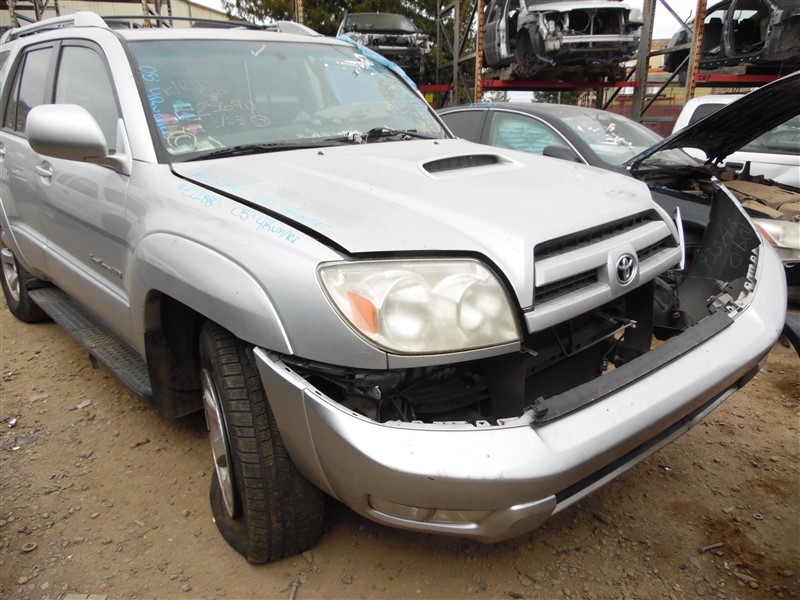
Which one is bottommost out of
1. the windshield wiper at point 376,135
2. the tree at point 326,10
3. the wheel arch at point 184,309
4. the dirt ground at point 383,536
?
the dirt ground at point 383,536

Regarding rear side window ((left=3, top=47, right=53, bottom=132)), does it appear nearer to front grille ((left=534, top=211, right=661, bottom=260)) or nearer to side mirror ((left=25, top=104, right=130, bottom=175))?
side mirror ((left=25, top=104, right=130, bottom=175))

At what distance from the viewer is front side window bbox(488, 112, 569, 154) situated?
519 centimetres

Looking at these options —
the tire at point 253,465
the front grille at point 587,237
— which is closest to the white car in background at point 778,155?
the front grille at point 587,237

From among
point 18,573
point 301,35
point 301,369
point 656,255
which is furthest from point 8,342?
point 656,255

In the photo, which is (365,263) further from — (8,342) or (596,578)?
(8,342)

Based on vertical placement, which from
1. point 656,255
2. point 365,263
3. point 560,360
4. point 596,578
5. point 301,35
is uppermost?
point 301,35

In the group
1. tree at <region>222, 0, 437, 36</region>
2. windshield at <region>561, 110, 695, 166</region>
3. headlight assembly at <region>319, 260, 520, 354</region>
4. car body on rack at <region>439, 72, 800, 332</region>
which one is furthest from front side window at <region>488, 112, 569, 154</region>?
tree at <region>222, 0, 437, 36</region>

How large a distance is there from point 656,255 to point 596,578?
116 centimetres

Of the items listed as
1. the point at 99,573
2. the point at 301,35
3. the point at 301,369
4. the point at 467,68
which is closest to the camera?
the point at 301,369

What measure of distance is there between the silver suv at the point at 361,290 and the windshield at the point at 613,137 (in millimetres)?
2288

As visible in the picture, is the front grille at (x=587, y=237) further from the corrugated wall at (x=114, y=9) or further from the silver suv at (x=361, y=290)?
the corrugated wall at (x=114, y=9)

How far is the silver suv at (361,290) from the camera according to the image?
5.00ft

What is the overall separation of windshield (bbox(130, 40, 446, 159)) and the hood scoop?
57 cm

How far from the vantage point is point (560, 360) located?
2107 mm
